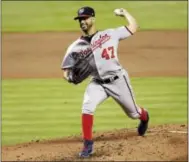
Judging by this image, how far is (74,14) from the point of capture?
71.1 feet

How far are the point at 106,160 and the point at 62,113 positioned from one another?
11.4 feet

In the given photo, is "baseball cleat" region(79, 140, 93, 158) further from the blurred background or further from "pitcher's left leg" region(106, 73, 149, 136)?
the blurred background

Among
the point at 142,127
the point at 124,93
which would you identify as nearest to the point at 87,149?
the point at 124,93

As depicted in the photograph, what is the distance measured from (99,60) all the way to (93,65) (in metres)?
0.10

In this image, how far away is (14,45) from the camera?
17.4 meters

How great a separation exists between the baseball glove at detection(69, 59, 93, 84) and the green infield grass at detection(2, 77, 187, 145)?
5.97ft

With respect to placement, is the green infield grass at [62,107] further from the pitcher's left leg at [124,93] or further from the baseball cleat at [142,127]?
the pitcher's left leg at [124,93]

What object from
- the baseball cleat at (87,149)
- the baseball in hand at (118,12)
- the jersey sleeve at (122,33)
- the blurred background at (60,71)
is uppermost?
the baseball in hand at (118,12)

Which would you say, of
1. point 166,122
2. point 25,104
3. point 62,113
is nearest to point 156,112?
point 166,122

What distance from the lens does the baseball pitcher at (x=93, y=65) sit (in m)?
7.81

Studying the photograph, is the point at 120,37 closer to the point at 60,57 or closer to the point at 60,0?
the point at 60,57

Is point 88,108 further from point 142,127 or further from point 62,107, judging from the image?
point 62,107

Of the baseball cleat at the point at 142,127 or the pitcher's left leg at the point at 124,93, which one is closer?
the pitcher's left leg at the point at 124,93

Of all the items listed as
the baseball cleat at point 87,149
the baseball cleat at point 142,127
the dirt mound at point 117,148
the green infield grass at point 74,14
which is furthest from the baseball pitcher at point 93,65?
the green infield grass at point 74,14
